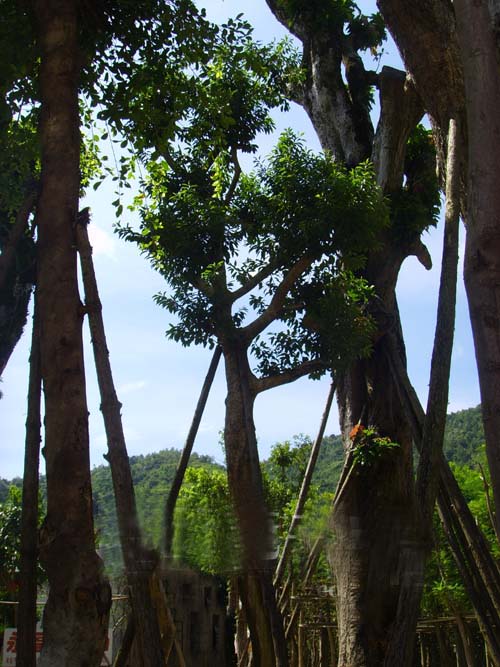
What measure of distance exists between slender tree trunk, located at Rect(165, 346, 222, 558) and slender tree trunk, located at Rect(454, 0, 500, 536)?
288 centimetres

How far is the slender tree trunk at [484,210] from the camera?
7.72 ft

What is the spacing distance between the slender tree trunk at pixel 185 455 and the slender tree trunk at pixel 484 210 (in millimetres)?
2883

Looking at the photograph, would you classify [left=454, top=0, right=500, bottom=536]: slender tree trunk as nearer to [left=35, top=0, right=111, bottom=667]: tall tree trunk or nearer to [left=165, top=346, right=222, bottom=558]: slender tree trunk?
[left=35, top=0, right=111, bottom=667]: tall tree trunk

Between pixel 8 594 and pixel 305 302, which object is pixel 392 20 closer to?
pixel 305 302

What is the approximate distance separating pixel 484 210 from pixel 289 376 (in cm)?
463

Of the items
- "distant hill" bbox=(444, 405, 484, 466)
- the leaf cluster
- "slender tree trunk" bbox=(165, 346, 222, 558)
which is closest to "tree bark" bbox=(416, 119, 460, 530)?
"slender tree trunk" bbox=(165, 346, 222, 558)

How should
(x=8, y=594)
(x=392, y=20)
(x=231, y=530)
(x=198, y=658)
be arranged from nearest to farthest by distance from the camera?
(x=392, y=20) < (x=231, y=530) < (x=8, y=594) < (x=198, y=658)

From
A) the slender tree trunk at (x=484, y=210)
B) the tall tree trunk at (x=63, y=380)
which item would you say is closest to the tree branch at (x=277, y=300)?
the tall tree trunk at (x=63, y=380)

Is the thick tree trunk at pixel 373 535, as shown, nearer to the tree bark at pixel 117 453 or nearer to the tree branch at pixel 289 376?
the tree branch at pixel 289 376

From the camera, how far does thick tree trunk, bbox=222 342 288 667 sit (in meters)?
5.49

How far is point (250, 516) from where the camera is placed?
19.6 feet

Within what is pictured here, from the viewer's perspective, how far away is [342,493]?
761 cm

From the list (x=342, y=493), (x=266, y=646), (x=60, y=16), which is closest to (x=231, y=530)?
(x=266, y=646)

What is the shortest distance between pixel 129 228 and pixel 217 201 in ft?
2.95
